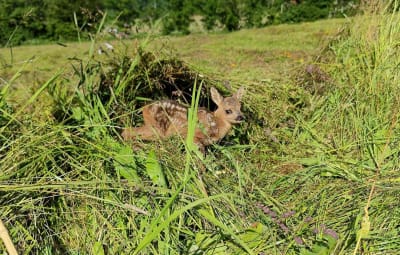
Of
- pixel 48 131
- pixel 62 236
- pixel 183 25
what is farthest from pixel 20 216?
pixel 183 25

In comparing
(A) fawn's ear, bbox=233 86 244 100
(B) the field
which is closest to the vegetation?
(B) the field

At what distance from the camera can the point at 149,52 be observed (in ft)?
12.7

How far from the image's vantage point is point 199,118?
370 centimetres

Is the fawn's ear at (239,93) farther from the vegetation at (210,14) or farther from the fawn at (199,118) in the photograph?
the vegetation at (210,14)

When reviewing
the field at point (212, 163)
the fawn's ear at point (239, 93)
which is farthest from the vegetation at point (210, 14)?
the fawn's ear at point (239, 93)

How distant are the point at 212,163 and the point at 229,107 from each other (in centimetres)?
81

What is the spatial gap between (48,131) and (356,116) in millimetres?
2167

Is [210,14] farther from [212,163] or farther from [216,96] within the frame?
[212,163]

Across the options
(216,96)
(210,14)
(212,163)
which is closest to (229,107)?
(216,96)

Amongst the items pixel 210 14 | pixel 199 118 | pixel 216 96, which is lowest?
pixel 210 14

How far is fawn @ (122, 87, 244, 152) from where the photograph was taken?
11.7 ft

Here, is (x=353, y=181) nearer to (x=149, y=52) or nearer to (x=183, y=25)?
(x=149, y=52)

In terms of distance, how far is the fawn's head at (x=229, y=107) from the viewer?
144 inches

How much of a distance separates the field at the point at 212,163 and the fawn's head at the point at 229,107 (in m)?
0.18
